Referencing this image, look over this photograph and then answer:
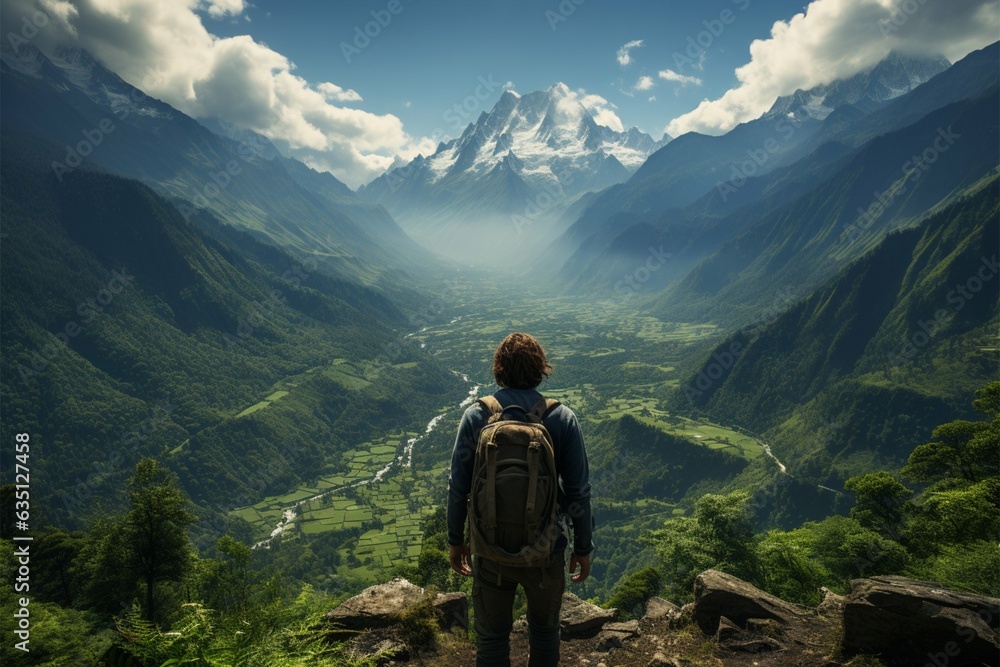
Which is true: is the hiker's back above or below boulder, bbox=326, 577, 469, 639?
above

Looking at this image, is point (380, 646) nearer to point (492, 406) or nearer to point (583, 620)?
point (583, 620)

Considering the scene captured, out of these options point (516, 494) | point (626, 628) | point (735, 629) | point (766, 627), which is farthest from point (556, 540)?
point (626, 628)

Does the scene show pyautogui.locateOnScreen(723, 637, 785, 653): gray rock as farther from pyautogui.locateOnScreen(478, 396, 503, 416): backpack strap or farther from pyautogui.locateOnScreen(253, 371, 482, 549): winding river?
pyautogui.locateOnScreen(253, 371, 482, 549): winding river

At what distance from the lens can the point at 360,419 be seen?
7544 inches

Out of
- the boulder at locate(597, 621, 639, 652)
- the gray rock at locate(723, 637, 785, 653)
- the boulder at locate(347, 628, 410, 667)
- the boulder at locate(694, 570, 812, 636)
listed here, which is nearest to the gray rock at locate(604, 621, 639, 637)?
the boulder at locate(597, 621, 639, 652)

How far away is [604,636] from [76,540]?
44.8 metres

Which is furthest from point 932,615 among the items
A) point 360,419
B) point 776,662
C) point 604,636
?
point 360,419

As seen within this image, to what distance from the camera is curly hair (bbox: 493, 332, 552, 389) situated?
629cm

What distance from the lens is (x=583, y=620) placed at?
13.4 meters

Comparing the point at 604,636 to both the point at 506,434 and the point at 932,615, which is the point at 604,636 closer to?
the point at 932,615

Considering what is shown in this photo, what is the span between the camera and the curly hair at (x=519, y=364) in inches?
248

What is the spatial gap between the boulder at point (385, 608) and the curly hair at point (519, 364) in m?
7.78

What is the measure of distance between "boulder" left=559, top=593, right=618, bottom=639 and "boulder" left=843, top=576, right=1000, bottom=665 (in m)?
6.31

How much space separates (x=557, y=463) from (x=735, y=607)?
967 centimetres
